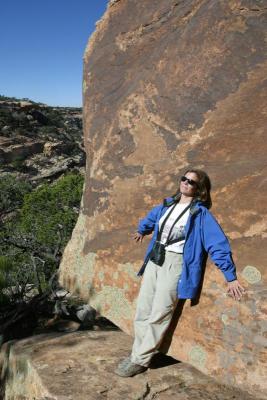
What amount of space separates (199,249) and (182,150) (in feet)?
2.52

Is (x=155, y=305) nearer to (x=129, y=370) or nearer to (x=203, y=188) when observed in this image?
(x=129, y=370)

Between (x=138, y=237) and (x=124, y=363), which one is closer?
(x=124, y=363)

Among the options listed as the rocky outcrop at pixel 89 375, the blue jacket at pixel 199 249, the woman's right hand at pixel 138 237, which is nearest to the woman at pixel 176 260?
the blue jacket at pixel 199 249

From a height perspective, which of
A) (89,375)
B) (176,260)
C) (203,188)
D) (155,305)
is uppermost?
(203,188)

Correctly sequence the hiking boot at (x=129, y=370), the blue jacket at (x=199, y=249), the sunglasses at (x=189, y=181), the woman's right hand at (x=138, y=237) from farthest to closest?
1. the woman's right hand at (x=138, y=237)
2. the hiking boot at (x=129, y=370)
3. the sunglasses at (x=189, y=181)
4. the blue jacket at (x=199, y=249)

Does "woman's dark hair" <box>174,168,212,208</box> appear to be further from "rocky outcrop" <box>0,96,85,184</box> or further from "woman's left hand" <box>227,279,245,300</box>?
"rocky outcrop" <box>0,96,85,184</box>

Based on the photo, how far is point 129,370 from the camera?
2762 mm

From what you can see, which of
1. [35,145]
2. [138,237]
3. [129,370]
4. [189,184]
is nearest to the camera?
[189,184]

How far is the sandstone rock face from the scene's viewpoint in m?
2.62

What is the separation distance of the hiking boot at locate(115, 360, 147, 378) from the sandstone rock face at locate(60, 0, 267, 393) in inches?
10.1

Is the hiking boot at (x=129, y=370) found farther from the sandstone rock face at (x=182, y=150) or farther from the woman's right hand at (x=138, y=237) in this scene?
the woman's right hand at (x=138, y=237)

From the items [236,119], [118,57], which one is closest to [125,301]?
[236,119]

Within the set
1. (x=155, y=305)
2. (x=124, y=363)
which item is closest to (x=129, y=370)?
(x=124, y=363)

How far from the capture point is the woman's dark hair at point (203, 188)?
2.70 m
